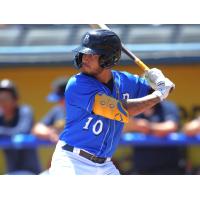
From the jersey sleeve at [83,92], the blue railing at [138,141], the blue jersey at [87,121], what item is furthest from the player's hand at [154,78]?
the blue railing at [138,141]

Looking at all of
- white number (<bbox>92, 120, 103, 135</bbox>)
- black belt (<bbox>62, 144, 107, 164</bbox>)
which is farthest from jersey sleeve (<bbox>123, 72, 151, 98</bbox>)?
black belt (<bbox>62, 144, 107, 164</bbox>)

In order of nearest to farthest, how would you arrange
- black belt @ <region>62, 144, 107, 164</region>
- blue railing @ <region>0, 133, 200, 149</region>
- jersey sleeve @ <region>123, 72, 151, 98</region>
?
black belt @ <region>62, 144, 107, 164</region>
jersey sleeve @ <region>123, 72, 151, 98</region>
blue railing @ <region>0, 133, 200, 149</region>

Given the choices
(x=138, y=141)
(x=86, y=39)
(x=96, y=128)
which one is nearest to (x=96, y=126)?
(x=96, y=128)

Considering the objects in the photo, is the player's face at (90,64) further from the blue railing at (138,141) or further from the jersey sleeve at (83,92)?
the blue railing at (138,141)

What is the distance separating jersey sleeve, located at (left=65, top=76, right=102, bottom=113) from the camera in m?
4.76

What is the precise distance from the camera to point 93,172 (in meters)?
4.84

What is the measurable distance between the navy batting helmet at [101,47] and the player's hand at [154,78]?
25 centimetres

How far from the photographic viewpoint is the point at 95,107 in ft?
15.5

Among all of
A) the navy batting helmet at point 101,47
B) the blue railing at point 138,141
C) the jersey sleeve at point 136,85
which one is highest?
the navy batting helmet at point 101,47

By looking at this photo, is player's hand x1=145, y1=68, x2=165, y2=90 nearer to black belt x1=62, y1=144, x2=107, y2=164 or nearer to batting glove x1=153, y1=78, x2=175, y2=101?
batting glove x1=153, y1=78, x2=175, y2=101

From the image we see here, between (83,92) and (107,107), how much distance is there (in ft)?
0.60

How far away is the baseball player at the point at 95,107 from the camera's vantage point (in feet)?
15.6

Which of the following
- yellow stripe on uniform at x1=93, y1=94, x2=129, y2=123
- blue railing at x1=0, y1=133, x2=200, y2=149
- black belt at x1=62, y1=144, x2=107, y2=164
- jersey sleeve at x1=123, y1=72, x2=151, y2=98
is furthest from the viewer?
blue railing at x1=0, y1=133, x2=200, y2=149
